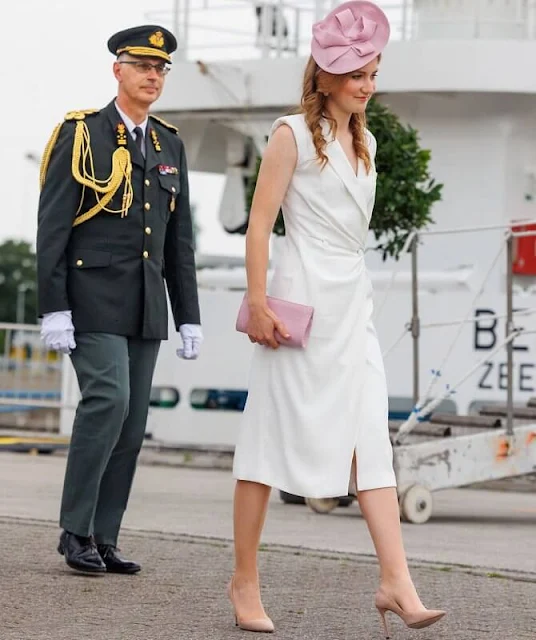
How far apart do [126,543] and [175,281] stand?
49.9 inches

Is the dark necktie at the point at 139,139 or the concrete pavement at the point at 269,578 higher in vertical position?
the dark necktie at the point at 139,139

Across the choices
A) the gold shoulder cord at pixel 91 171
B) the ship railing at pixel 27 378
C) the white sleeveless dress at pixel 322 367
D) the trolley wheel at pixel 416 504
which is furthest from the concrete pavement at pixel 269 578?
the ship railing at pixel 27 378

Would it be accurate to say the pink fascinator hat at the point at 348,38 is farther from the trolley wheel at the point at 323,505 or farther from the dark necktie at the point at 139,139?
the trolley wheel at the point at 323,505

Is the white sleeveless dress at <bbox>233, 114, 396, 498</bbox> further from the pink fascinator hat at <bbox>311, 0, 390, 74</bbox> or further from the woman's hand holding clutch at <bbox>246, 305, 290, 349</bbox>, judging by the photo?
the pink fascinator hat at <bbox>311, 0, 390, 74</bbox>

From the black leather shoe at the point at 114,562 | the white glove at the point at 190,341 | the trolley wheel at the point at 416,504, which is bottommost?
the trolley wheel at the point at 416,504

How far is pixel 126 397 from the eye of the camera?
5832 millimetres

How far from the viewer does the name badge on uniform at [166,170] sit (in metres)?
6.11

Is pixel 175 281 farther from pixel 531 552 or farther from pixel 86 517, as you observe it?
pixel 531 552

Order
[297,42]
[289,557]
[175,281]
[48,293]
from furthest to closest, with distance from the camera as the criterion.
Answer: [297,42] → [289,557] → [175,281] → [48,293]

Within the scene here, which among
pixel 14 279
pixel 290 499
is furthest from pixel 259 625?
pixel 14 279

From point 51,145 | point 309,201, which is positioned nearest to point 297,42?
point 51,145

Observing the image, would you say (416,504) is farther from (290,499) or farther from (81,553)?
(81,553)

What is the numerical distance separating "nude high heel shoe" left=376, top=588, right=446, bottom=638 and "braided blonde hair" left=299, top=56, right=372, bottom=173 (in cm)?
123

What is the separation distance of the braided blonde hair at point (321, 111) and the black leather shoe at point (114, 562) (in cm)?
176
